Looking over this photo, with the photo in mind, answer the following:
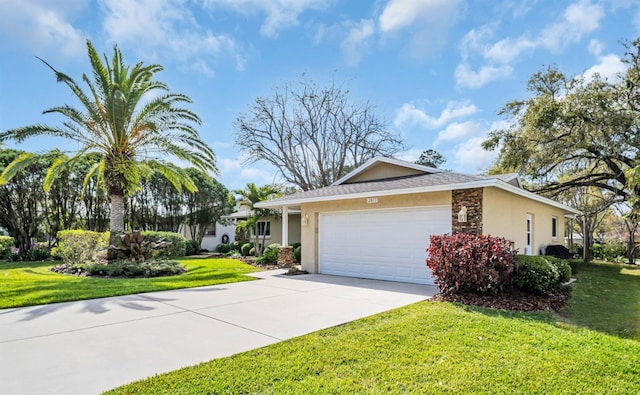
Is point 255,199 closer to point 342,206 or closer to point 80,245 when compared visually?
point 342,206

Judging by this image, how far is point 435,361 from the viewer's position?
4312mm

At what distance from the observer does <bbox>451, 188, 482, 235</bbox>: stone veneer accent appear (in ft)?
30.7

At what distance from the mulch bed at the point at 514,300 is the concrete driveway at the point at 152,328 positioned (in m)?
0.96

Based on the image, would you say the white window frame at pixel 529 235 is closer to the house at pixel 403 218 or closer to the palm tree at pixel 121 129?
the house at pixel 403 218

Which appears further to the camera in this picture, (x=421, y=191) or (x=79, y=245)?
(x=79, y=245)

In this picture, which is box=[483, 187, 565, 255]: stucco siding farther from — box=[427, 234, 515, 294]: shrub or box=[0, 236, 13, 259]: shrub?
box=[0, 236, 13, 259]: shrub

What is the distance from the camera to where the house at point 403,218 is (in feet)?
31.9

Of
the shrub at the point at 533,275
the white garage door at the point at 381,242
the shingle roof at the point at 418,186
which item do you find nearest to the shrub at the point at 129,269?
the shingle roof at the point at 418,186

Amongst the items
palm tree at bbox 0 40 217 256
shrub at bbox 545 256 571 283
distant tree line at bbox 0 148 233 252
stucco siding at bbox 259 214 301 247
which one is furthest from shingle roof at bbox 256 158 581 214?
stucco siding at bbox 259 214 301 247

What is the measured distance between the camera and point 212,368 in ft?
13.0

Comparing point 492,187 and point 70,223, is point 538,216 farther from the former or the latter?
point 70,223

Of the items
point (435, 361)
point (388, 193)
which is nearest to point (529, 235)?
point (388, 193)

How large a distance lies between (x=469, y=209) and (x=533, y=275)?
7.05ft

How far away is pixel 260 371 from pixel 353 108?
85.1 ft
